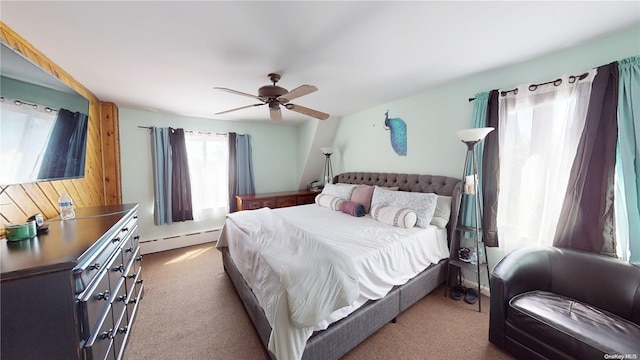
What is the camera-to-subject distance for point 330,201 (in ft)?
11.0

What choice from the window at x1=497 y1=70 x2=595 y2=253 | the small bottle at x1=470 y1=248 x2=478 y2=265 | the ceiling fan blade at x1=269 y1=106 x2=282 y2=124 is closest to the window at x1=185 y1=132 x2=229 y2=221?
the ceiling fan blade at x1=269 y1=106 x2=282 y2=124

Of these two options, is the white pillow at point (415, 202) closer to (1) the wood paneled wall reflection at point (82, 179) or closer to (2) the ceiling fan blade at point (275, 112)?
(2) the ceiling fan blade at point (275, 112)

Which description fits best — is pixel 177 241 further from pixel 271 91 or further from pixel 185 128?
pixel 271 91

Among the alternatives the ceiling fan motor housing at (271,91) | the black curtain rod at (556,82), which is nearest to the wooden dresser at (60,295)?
the ceiling fan motor housing at (271,91)

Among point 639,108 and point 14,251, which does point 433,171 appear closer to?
point 639,108

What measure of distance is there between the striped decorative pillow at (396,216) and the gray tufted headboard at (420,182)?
0.52m

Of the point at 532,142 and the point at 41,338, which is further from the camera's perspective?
the point at 532,142

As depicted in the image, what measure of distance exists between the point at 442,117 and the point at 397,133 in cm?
64

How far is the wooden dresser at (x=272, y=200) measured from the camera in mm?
3908

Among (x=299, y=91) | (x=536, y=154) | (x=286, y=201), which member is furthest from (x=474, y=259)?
(x=286, y=201)

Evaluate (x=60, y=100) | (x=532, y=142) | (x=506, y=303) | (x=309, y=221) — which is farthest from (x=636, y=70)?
(x=60, y=100)

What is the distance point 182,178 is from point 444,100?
423 cm

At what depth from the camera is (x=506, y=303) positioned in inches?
61.3

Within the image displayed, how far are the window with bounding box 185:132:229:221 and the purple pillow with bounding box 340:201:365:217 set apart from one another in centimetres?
252
